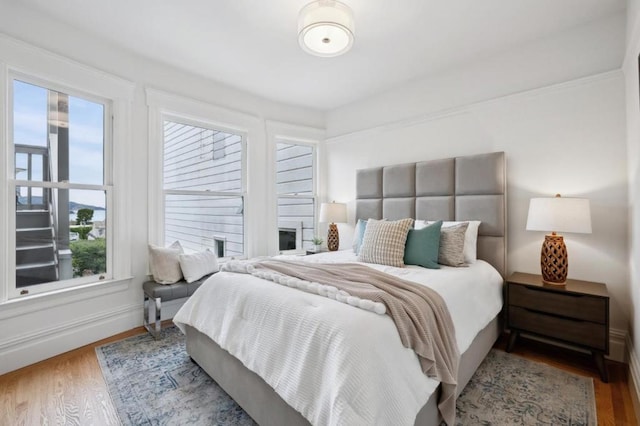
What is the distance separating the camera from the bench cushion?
2.73 m

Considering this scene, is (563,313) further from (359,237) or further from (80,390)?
(80,390)

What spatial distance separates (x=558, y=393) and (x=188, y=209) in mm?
3671

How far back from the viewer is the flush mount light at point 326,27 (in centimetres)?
203

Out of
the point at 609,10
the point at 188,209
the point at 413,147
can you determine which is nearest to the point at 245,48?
the point at 188,209

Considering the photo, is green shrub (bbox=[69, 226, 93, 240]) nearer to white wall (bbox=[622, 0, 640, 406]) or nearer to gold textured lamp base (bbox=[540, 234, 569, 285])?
gold textured lamp base (bbox=[540, 234, 569, 285])

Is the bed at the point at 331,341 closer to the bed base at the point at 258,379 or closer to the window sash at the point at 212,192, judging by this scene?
the bed base at the point at 258,379

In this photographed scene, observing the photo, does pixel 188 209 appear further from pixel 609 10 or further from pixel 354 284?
pixel 609 10

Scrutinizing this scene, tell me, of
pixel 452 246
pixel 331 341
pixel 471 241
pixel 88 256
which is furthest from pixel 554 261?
pixel 88 256

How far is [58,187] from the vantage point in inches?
99.3

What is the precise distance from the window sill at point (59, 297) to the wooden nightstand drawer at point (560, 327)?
11.5 ft

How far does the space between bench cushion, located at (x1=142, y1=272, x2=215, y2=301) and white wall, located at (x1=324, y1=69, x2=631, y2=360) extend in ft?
9.33

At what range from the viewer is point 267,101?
160 inches

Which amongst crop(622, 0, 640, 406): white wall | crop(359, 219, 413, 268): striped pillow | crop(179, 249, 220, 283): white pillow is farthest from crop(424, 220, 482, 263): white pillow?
crop(179, 249, 220, 283): white pillow

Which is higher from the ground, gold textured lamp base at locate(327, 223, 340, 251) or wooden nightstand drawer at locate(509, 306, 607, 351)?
gold textured lamp base at locate(327, 223, 340, 251)
